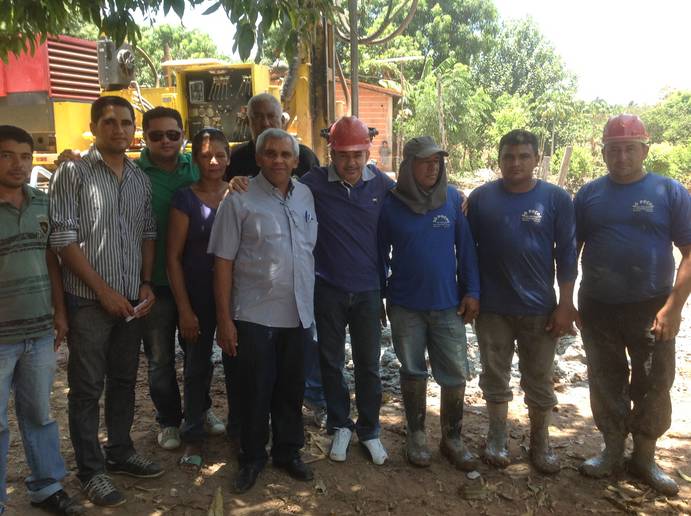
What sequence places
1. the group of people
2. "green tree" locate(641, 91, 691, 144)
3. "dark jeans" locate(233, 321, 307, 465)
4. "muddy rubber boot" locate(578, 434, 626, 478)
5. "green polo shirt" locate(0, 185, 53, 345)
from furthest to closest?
"green tree" locate(641, 91, 691, 144), "muddy rubber boot" locate(578, 434, 626, 478), "dark jeans" locate(233, 321, 307, 465), the group of people, "green polo shirt" locate(0, 185, 53, 345)

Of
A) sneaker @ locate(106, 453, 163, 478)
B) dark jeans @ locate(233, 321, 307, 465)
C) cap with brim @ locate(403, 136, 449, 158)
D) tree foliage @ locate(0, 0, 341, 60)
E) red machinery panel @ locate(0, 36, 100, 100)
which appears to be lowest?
sneaker @ locate(106, 453, 163, 478)

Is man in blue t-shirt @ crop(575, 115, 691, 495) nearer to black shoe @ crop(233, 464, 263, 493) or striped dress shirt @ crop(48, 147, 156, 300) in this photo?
black shoe @ crop(233, 464, 263, 493)

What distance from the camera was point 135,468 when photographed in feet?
11.6

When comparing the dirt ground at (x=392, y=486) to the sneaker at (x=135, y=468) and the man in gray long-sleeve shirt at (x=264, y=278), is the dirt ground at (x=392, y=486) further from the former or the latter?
the man in gray long-sleeve shirt at (x=264, y=278)

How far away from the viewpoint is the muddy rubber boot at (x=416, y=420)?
12.1ft

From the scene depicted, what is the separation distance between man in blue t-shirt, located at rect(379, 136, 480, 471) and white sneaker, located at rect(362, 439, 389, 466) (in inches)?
7.6

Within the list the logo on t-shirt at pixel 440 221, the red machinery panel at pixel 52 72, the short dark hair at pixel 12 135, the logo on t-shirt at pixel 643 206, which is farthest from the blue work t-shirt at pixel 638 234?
the red machinery panel at pixel 52 72

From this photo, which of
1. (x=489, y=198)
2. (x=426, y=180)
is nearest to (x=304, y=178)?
(x=426, y=180)

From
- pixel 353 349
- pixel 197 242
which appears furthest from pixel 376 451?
pixel 197 242

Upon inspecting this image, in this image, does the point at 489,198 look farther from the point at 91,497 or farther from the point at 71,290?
the point at 91,497

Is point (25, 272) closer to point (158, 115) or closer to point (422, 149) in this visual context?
point (158, 115)

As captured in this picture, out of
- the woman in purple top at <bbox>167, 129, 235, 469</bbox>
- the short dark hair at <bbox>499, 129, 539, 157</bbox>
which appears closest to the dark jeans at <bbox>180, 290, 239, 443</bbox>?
the woman in purple top at <bbox>167, 129, 235, 469</bbox>

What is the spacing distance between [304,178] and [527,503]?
2.27 metres

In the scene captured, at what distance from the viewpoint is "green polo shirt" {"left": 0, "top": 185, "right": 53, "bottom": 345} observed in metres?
2.80
